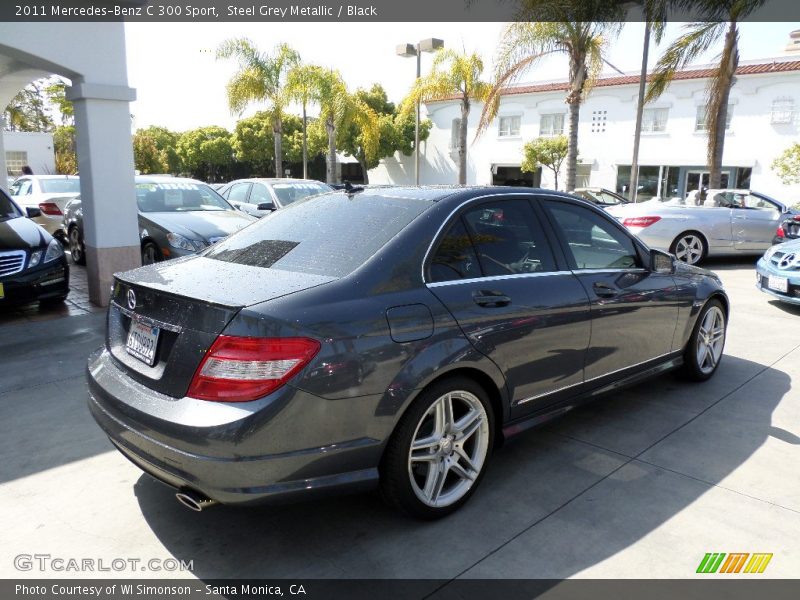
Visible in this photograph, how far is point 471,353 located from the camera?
305 centimetres

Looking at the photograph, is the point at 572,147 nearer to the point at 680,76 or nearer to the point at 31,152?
the point at 680,76

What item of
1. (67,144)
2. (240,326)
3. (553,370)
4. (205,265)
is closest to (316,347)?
(240,326)

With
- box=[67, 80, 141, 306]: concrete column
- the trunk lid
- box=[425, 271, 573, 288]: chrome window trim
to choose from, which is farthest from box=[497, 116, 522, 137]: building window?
the trunk lid

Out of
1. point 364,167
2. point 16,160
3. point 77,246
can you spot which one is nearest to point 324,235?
point 77,246

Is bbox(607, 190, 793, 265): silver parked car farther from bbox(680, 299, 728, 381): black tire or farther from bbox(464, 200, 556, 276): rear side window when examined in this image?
bbox(464, 200, 556, 276): rear side window

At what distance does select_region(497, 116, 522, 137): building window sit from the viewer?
33406mm

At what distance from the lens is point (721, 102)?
16.5m

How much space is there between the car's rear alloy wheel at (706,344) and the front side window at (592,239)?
106cm

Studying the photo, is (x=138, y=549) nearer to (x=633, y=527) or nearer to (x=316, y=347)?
(x=316, y=347)

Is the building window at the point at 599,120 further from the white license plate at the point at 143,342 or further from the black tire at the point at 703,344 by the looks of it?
the white license plate at the point at 143,342

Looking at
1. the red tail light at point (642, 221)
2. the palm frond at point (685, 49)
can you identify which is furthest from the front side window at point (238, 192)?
the palm frond at point (685, 49)

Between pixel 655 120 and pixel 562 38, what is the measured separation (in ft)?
43.8

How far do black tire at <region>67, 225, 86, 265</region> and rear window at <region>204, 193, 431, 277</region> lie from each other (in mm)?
7858

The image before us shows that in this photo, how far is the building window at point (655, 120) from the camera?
2839cm
